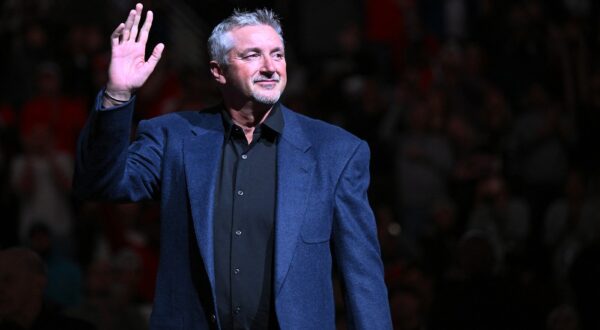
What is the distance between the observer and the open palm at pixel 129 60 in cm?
375

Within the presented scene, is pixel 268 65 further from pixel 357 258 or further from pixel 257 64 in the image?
pixel 357 258

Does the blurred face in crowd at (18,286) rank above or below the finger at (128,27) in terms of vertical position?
below

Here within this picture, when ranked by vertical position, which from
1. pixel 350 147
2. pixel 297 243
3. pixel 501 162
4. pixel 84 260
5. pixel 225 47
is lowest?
pixel 84 260

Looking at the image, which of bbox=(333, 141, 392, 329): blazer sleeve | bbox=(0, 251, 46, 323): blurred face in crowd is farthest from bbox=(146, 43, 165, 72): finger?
bbox=(0, 251, 46, 323): blurred face in crowd

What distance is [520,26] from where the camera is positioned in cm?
1124

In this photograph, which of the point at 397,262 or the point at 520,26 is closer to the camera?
the point at 397,262

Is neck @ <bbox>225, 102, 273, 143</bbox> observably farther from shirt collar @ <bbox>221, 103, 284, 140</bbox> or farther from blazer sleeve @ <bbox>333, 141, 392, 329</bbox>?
blazer sleeve @ <bbox>333, 141, 392, 329</bbox>

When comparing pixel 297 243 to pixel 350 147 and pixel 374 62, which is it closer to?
pixel 350 147

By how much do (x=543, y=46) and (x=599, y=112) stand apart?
1.41 m

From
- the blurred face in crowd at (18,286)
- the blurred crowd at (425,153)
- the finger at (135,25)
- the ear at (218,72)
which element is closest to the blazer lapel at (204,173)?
the ear at (218,72)

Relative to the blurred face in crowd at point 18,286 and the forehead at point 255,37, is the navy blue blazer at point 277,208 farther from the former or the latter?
the blurred face in crowd at point 18,286

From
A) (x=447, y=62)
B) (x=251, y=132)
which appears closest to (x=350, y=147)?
(x=251, y=132)

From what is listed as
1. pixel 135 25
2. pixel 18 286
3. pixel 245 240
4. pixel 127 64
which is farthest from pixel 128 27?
pixel 18 286

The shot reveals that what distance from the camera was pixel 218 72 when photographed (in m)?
4.04
